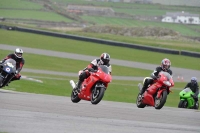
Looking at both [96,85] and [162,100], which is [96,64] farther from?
[162,100]

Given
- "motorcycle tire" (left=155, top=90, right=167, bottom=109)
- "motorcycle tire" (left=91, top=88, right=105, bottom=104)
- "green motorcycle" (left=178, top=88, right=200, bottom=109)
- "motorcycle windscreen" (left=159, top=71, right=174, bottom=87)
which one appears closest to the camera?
"motorcycle tire" (left=91, top=88, right=105, bottom=104)

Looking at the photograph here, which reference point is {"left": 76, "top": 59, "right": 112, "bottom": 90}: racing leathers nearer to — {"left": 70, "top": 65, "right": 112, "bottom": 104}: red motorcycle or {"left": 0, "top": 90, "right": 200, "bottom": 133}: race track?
{"left": 70, "top": 65, "right": 112, "bottom": 104}: red motorcycle

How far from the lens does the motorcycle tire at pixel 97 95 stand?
52.2ft

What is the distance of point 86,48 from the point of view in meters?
44.5

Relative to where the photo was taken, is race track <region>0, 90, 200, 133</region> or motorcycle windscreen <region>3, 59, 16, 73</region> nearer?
race track <region>0, 90, 200, 133</region>

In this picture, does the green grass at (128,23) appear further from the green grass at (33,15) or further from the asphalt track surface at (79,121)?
the asphalt track surface at (79,121)

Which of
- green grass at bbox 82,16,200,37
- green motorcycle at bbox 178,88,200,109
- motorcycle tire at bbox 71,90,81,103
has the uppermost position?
green grass at bbox 82,16,200,37

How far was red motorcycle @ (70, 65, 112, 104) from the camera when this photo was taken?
16.0m

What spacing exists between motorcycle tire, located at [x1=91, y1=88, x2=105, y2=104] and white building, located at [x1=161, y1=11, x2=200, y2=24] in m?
64.1

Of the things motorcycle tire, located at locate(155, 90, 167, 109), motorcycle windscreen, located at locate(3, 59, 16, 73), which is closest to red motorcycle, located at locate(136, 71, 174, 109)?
motorcycle tire, located at locate(155, 90, 167, 109)

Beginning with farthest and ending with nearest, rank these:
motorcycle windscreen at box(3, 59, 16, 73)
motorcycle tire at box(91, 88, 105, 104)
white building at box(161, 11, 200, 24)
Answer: white building at box(161, 11, 200, 24), motorcycle windscreen at box(3, 59, 16, 73), motorcycle tire at box(91, 88, 105, 104)

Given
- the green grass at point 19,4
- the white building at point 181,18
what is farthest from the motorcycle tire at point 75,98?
the white building at point 181,18

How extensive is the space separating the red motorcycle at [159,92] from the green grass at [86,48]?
22316 millimetres

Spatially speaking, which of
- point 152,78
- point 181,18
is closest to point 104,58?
point 152,78
